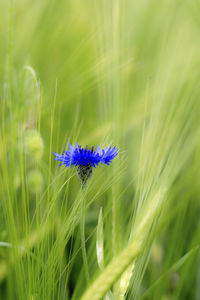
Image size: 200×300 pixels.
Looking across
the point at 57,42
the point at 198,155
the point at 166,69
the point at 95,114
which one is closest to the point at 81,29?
the point at 57,42

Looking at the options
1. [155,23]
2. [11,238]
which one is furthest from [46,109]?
[155,23]

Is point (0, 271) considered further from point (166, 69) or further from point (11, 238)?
point (166, 69)

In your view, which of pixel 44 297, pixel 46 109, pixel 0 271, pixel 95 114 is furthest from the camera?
pixel 95 114

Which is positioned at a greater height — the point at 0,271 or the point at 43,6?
the point at 43,6

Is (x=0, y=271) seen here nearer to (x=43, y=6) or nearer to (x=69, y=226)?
(x=69, y=226)

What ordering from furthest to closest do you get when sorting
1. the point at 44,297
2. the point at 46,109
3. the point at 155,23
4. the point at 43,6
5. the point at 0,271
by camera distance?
the point at 155,23, the point at 43,6, the point at 46,109, the point at 0,271, the point at 44,297

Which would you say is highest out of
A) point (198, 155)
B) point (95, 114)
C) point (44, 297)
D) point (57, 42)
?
point (57, 42)

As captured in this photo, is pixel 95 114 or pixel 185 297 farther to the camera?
pixel 95 114
